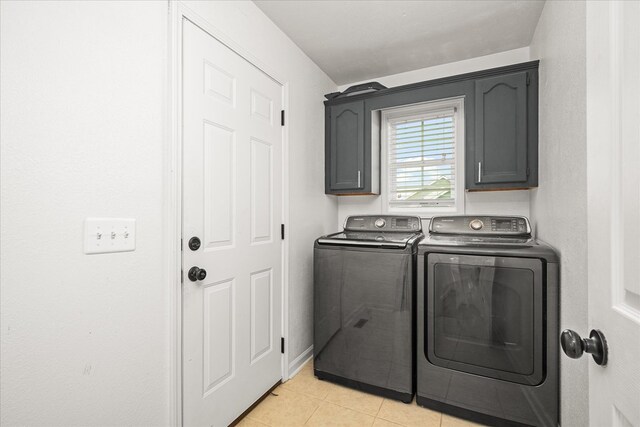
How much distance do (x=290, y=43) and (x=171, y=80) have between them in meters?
1.21

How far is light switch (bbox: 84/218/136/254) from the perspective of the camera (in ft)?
3.39

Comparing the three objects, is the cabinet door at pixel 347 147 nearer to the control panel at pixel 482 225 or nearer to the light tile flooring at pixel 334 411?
the control panel at pixel 482 225

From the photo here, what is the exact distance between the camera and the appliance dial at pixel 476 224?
2.21 metres

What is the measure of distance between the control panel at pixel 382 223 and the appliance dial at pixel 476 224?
40 centimetres

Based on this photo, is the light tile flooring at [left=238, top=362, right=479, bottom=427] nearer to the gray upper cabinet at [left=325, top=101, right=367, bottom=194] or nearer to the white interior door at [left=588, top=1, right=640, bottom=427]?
the white interior door at [left=588, top=1, right=640, bottom=427]

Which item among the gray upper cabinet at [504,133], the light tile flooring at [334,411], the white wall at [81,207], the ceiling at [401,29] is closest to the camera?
the white wall at [81,207]

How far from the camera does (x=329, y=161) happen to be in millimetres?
2693

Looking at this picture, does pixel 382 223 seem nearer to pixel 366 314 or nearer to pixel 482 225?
pixel 482 225

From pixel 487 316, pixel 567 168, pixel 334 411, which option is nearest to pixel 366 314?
pixel 334 411

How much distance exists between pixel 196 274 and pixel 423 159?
2.21 meters

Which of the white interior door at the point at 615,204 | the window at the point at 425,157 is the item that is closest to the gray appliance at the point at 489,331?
the window at the point at 425,157

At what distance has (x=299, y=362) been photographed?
→ 232cm

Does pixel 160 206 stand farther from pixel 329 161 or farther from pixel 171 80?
pixel 329 161

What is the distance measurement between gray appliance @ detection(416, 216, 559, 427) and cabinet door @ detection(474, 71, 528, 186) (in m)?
0.57
